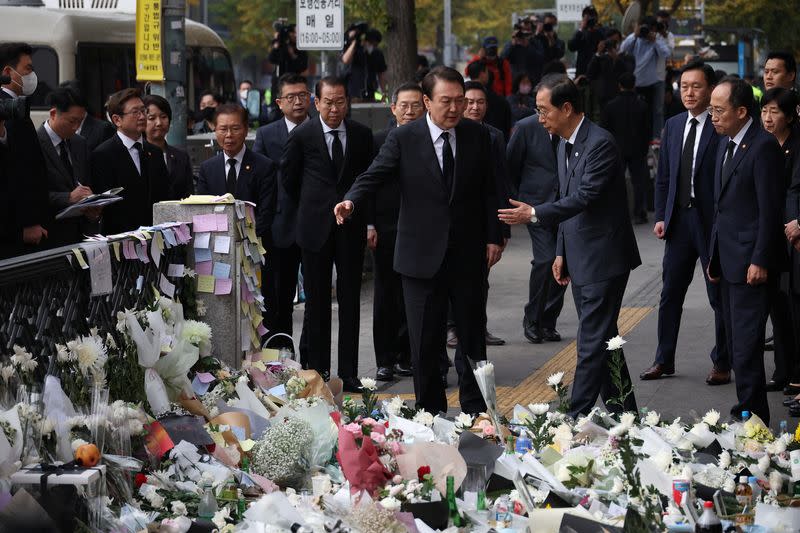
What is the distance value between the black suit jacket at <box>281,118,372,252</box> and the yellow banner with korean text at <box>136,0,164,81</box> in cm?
220

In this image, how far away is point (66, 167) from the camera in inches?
360

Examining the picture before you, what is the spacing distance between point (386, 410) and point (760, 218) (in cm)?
244

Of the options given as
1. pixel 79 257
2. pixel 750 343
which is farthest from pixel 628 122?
pixel 79 257

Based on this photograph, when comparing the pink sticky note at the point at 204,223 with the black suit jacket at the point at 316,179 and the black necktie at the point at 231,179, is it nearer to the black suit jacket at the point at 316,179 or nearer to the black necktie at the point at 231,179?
the black suit jacket at the point at 316,179

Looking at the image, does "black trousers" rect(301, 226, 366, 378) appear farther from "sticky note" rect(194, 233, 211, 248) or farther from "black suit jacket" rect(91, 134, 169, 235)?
"sticky note" rect(194, 233, 211, 248)

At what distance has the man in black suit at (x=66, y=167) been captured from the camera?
332 inches

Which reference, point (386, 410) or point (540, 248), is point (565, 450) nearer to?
point (386, 410)

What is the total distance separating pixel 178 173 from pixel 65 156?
2.63 feet

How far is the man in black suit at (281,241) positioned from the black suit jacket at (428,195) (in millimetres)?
1683

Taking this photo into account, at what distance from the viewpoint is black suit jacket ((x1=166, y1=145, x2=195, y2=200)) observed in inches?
381

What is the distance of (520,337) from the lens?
11.4m

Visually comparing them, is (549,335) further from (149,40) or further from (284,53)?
(284,53)

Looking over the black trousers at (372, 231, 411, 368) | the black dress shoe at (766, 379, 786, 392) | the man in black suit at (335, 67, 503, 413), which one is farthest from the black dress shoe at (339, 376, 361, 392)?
the black dress shoe at (766, 379, 786, 392)

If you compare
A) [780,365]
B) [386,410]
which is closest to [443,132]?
[386,410]
